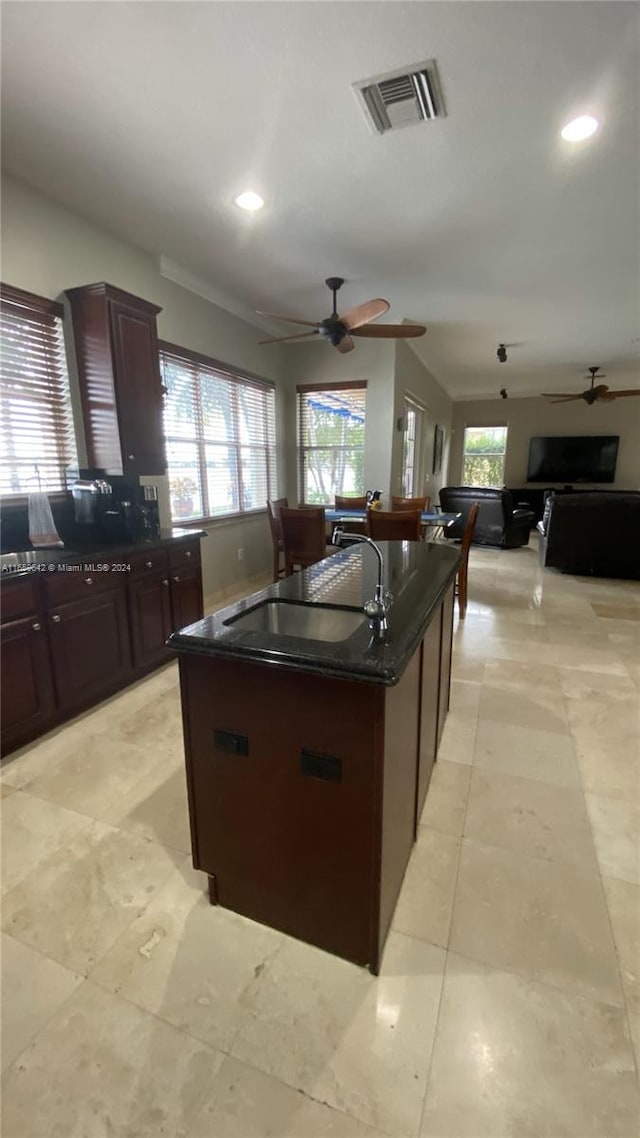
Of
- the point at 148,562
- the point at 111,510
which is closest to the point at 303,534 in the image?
the point at 148,562

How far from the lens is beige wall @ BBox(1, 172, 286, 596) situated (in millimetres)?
2533

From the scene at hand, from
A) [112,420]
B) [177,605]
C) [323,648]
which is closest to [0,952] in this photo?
[323,648]

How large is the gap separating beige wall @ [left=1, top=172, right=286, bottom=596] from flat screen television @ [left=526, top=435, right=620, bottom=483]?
6.57m

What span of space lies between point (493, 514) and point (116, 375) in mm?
5657

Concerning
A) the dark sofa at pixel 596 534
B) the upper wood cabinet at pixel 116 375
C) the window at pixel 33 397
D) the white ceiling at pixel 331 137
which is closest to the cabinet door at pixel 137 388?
the upper wood cabinet at pixel 116 375

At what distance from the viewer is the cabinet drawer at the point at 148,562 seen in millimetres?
2745

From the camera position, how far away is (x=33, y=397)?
2.68 m

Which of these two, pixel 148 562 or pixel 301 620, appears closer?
pixel 301 620

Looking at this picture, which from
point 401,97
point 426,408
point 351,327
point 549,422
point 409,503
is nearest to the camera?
point 401,97

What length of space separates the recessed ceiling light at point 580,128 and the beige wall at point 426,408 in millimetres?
2948

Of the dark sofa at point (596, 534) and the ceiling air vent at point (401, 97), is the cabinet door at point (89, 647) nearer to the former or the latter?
the ceiling air vent at point (401, 97)

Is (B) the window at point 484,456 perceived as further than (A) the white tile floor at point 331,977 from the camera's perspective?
Yes

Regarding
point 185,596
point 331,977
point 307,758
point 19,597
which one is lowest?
point 331,977

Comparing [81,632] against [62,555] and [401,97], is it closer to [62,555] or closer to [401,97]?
[62,555]
